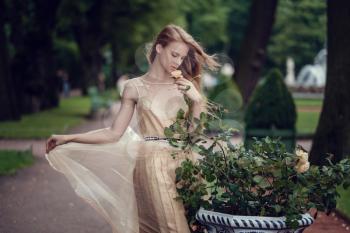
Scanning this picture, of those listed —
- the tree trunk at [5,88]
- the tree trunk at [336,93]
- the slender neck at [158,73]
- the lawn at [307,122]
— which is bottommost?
the lawn at [307,122]

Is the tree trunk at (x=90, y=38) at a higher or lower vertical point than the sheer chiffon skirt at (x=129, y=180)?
lower

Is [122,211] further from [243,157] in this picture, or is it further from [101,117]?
[101,117]

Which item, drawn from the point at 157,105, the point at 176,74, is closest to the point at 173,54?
the point at 176,74

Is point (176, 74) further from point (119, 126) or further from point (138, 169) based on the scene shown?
point (138, 169)

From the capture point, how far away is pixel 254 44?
823 inches

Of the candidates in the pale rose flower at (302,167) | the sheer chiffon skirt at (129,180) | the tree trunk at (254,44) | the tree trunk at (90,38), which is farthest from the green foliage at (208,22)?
the pale rose flower at (302,167)

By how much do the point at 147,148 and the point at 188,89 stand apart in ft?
1.60

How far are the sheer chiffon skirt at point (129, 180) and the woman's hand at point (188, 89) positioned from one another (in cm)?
36

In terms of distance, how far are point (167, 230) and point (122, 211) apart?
0.42m

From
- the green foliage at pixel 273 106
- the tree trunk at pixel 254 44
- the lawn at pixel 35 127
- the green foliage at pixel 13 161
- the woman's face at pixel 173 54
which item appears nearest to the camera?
the woman's face at pixel 173 54

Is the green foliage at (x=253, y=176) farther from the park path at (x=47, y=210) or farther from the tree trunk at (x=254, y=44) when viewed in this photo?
the tree trunk at (x=254, y=44)

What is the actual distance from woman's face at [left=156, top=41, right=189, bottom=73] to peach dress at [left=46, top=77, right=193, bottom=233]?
0.48 ft

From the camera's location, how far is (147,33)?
48875mm

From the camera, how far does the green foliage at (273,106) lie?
14016 millimetres
